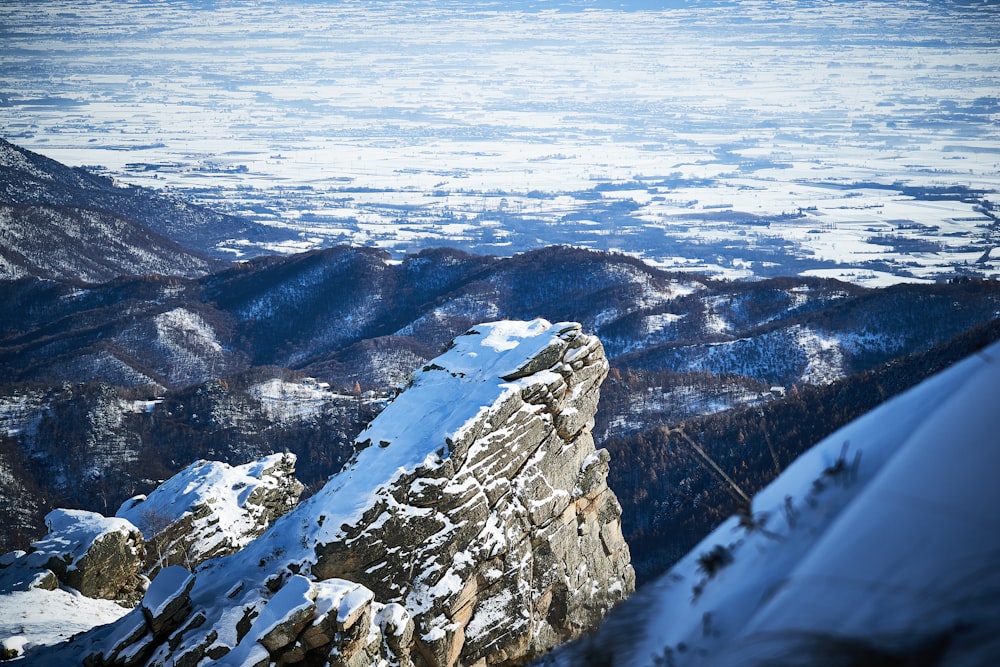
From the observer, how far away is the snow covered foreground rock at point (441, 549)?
23.5m

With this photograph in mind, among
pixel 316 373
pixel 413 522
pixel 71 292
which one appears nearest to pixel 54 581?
pixel 413 522

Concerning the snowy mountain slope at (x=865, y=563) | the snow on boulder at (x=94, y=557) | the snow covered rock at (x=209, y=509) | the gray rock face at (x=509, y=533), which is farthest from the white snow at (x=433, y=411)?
the snowy mountain slope at (x=865, y=563)

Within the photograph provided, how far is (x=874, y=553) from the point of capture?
766 cm

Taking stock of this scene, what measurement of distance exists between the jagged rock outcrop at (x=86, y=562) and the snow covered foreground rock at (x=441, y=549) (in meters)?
8.62

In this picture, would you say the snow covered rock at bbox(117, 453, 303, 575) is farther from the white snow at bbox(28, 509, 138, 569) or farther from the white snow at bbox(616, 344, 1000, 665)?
the white snow at bbox(616, 344, 1000, 665)

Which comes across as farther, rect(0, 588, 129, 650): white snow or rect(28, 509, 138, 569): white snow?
rect(28, 509, 138, 569): white snow

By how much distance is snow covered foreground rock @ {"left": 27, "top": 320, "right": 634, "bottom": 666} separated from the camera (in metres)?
23.5

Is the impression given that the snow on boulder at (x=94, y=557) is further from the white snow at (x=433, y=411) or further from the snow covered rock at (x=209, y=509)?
the white snow at (x=433, y=411)

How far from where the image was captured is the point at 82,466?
3438 inches

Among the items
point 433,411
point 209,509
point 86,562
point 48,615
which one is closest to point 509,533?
point 433,411

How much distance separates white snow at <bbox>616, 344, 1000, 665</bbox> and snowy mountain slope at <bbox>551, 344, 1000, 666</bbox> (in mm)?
12

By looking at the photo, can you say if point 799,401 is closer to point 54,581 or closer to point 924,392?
point 54,581

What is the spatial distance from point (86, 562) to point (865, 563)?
111ft

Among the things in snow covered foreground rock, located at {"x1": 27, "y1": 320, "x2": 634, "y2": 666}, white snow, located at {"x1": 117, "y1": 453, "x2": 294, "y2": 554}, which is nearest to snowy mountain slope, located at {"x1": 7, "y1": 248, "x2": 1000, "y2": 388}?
white snow, located at {"x1": 117, "y1": 453, "x2": 294, "y2": 554}
